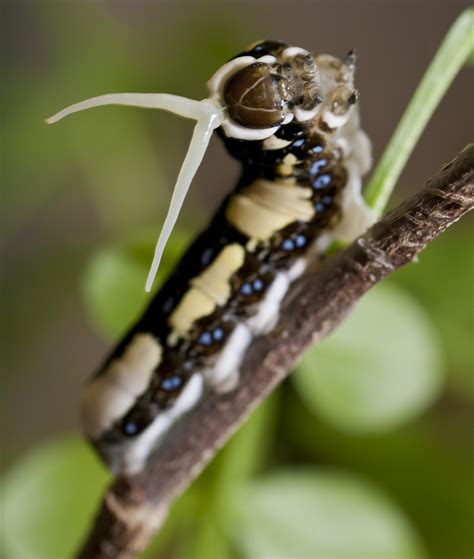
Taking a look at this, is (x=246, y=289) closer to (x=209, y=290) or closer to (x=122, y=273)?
(x=209, y=290)

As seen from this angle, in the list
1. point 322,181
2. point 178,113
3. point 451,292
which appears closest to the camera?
point 178,113

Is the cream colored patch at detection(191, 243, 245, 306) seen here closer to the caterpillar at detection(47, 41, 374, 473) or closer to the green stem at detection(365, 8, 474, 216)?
the caterpillar at detection(47, 41, 374, 473)

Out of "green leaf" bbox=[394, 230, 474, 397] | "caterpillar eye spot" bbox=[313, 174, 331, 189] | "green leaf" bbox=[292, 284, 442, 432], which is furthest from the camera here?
"green leaf" bbox=[394, 230, 474, 397]

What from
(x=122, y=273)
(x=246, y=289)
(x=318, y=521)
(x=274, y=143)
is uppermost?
(x=274, y=143)

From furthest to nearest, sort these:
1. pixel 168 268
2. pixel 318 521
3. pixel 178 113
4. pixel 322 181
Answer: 1. pixel 318 521
2. pixel 168 268
3. pixel 322 181
4. pixel 178 113

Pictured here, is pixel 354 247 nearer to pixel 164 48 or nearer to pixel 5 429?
pixel 164 48

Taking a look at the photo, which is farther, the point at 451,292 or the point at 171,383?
the point at 451,292

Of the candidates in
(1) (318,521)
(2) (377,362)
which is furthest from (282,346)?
(1) (318,521)

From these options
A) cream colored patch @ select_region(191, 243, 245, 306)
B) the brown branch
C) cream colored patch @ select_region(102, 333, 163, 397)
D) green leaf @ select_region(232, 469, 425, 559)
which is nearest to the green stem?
the brown branch
